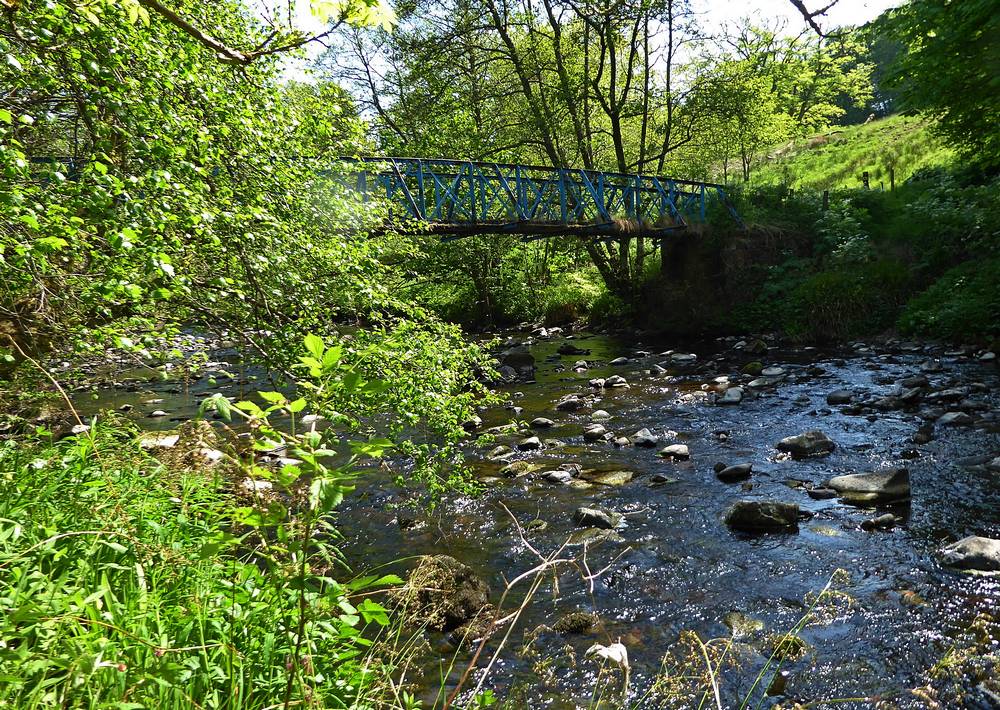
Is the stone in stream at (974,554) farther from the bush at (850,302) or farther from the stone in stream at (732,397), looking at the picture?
the bush at (850,302)

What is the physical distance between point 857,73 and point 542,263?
25098 millimetres

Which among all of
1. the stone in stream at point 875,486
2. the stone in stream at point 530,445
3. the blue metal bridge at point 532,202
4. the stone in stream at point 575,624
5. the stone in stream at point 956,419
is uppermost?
the blue metal bridge at point 532,202

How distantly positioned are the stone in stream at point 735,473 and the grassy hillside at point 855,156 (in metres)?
16.8

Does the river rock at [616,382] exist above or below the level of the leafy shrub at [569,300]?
below

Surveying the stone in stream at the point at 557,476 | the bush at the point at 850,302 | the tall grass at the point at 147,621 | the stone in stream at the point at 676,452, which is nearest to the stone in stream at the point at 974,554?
the stone in stream at the point at 676,452

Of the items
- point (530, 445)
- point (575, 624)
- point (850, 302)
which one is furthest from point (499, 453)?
point (850, 302)

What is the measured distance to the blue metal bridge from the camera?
48.5ft

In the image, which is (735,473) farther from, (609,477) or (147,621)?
(147,621)

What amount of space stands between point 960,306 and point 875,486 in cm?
899

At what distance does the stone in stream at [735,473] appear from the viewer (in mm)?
7449

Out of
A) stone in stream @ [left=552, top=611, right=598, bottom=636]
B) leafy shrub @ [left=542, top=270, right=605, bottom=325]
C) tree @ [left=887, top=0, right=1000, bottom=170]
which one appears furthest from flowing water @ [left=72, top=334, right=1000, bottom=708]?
leafy shrub @ [left=542, top=270, right=605, bottom=325]

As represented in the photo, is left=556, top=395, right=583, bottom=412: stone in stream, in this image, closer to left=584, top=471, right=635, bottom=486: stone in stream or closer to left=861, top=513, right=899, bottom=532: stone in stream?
left=584, top=471, right=635, bottom=486: stone in stream

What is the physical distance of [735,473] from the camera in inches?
294

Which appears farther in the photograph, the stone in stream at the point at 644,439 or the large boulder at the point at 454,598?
the stone in stream at the point at 644,439
